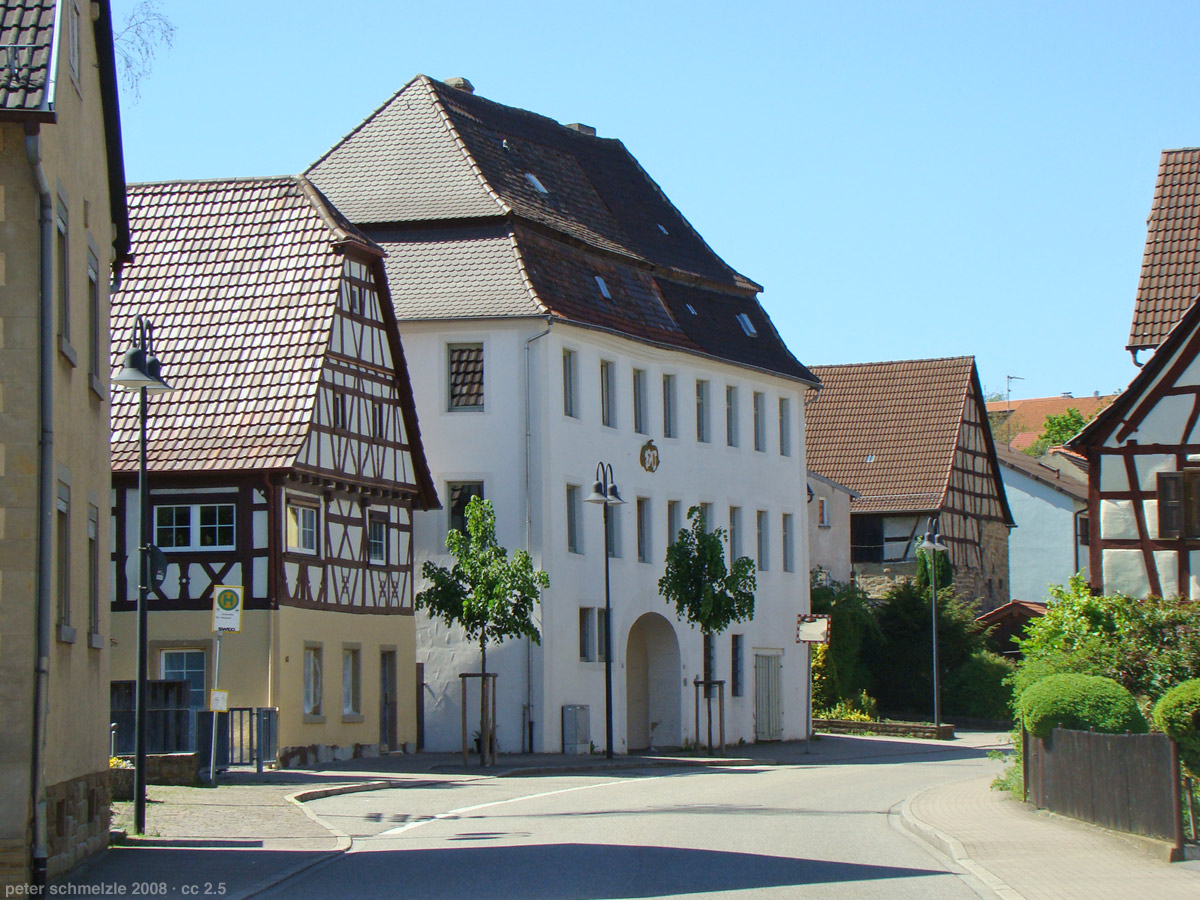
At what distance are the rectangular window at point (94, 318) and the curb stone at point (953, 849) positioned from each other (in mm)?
9456

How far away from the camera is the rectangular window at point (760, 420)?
48.6 metres

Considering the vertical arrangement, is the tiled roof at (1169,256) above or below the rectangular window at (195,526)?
above

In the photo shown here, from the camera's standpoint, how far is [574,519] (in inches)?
1608

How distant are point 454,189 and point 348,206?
8.39ft

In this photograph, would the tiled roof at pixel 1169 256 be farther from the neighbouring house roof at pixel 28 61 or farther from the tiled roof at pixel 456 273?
the neighbouring house roof at pixel 28 61

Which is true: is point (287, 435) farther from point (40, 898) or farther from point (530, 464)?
point (40, 898)

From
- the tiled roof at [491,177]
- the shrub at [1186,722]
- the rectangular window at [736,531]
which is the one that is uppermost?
the tiled roof at [491,177]

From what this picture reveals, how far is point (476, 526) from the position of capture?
33281 millimetres

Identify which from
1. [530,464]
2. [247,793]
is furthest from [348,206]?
[247,793]

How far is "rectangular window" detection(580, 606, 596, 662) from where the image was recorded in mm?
40750

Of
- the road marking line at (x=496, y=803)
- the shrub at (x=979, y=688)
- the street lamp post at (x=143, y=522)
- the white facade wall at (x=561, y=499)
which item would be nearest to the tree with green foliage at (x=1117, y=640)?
the road marking line at (x=496, y=803)

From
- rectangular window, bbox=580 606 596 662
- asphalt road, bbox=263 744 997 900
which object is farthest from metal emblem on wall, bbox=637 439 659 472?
asphalt road, bbox=263 744 997 900

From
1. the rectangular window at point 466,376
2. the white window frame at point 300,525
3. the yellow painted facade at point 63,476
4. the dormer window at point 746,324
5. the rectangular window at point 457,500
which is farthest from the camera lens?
the dormer window at point 746,324

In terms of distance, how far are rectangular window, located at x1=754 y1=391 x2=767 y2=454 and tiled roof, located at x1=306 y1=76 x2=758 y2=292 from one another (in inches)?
127
